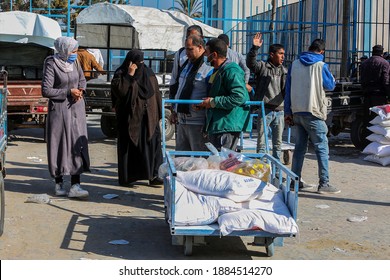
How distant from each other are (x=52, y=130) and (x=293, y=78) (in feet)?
9.63

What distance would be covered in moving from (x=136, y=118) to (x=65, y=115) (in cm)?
90

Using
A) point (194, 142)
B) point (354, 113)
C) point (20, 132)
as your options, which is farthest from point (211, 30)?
point (194, 142)

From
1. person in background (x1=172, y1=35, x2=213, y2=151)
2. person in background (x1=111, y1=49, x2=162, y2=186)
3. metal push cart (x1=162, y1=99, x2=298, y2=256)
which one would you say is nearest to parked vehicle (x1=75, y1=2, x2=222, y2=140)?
person in background (x1=111, y1=49, x2=162, y2=186)

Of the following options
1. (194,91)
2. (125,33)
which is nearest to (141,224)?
(194,91)

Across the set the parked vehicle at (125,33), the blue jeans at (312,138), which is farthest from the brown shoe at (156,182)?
the parked vehicle at (125,33)

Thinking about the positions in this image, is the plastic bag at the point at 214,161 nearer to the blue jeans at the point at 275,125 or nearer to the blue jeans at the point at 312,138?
the blue jeans at the point at 312,138

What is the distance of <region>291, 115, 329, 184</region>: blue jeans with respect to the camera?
9203 mm

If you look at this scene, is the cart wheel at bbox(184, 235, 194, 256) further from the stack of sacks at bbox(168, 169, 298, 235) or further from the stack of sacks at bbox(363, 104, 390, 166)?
the stack of sacks at bbox(363, 104, 390, 166)

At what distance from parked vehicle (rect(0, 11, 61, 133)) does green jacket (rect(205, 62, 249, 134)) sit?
6987 mm

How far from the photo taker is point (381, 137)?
12188 mm

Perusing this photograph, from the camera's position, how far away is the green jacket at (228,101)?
742 centimetres

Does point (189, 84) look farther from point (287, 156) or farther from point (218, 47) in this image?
point (287, 156)
